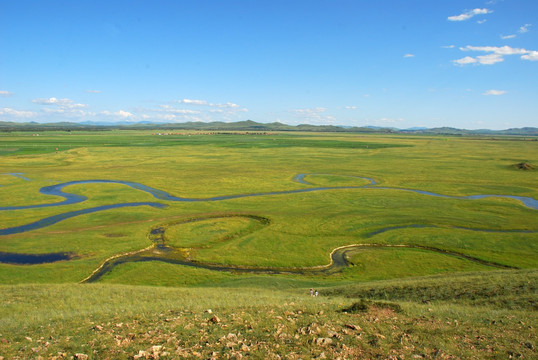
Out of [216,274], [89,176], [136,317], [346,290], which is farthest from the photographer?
[89,176]

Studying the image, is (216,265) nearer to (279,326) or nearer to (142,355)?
(279,326)

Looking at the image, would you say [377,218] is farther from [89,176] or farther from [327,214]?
[89,176]

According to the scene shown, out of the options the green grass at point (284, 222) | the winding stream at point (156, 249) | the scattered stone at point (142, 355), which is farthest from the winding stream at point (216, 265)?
the scattered stone at point (142, 355)

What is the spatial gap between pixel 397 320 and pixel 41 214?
50.2 meters

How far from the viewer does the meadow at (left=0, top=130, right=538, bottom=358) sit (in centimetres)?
1251

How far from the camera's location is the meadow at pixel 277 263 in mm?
12513

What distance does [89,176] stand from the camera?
251 ft

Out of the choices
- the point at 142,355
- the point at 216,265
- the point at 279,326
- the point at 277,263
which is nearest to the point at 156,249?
the point at 216,265

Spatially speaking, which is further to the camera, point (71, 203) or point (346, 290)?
point (71, 203)

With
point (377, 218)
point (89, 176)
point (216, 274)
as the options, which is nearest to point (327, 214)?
point (377, 218)

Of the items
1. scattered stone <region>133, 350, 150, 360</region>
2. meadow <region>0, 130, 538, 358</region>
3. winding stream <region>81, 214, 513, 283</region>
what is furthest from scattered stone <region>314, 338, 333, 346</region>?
winding stream <region>81, 214, 513, 283</region>

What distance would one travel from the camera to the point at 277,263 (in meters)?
32.7

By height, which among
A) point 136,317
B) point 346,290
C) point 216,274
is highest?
point 136,317

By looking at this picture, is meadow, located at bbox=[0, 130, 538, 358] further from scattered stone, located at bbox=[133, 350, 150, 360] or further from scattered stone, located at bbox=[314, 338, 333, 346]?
A: scattered stone, located at bbox=[314, 338, 333, 346]
